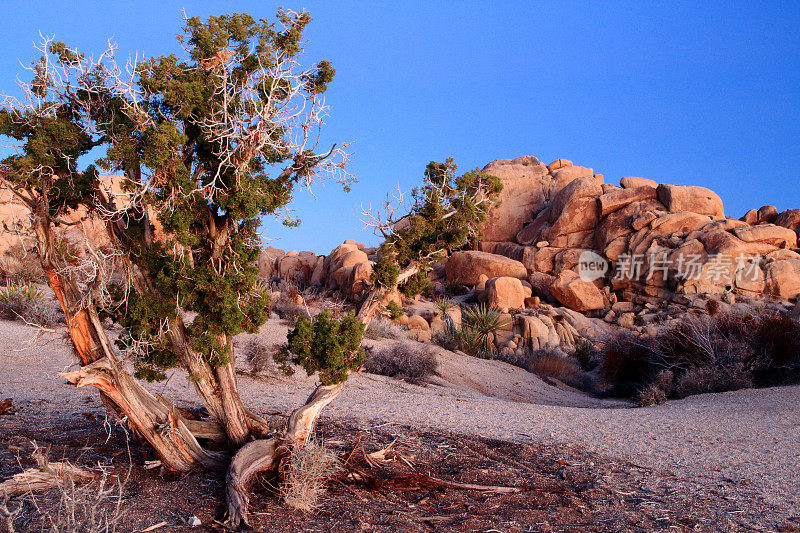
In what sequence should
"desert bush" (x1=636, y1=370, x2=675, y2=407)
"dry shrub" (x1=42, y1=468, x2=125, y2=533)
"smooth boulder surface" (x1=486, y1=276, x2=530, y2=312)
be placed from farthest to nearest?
"smooth boulder surface" (x1=486, y1=276, x2=530, y2=312), "desert bush" (x1=636, y1=370, x2=675, y2=407), "dry shrub" (x1=42, y1=468, x2=125, y2=533)

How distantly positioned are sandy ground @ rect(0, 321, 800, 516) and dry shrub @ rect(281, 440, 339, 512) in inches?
68.7

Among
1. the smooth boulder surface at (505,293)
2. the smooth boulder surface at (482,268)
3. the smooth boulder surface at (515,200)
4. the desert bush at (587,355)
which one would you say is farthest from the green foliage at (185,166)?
the smooth boulder surface at (515,200)

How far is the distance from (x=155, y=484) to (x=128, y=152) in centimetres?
300

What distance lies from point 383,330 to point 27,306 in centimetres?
1055

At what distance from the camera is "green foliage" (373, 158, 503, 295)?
6887 mm

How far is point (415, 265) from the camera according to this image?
22.7 ft

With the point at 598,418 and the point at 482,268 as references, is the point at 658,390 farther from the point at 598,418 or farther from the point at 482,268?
the point at 482,268

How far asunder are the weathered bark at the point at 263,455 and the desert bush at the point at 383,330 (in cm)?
1294

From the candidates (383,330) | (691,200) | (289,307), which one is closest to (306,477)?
(383,330)

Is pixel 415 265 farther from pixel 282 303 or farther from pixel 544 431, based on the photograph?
pixel 282 303

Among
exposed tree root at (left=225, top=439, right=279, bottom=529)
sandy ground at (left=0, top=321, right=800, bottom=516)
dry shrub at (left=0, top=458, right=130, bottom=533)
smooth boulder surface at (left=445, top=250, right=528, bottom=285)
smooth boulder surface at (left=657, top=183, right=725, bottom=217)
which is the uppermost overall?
smooth boulder surface at (left=657, top=183, right=725, bottom=217)

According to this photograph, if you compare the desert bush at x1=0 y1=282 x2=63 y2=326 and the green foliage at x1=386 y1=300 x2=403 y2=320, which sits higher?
the green foliage at x1=386 y1=300 x2=403 y2=320

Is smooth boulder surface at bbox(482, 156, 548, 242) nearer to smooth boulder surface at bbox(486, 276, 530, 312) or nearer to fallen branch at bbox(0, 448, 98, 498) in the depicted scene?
smooth boulder surface at bbox(486, 276, 530, 312)

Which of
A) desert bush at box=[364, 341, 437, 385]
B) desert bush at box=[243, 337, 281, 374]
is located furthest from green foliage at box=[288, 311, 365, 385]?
desert bush at box=[364, 341, 437, 385]
